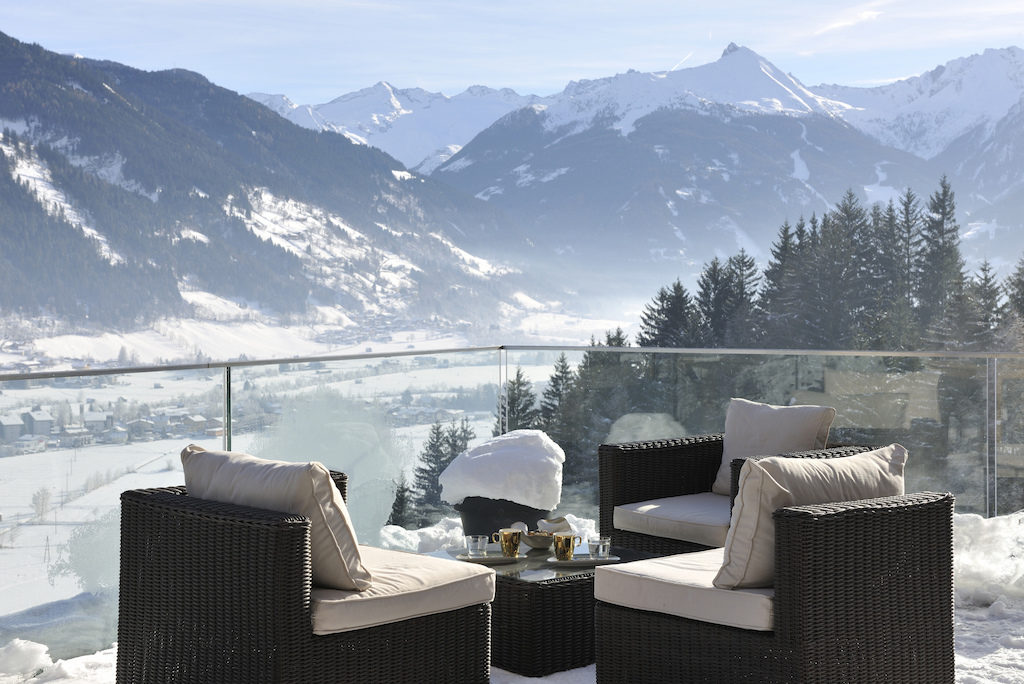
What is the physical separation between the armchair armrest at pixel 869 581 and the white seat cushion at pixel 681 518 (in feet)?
3.13

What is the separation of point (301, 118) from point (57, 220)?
13611mm

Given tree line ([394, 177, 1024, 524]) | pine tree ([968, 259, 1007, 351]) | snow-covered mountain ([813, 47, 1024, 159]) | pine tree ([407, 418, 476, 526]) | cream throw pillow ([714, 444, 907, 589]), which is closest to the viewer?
cream throw pillow ([714, 444, 907, 589])

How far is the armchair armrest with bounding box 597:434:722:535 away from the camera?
12.8ft

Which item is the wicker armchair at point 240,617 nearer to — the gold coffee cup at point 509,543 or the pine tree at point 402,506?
the gold coffee cup at point 509,543

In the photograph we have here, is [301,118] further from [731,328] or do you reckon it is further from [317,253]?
[731,328]

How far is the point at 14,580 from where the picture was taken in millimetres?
3416

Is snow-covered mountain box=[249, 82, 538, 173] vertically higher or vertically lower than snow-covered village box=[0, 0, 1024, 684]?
higher

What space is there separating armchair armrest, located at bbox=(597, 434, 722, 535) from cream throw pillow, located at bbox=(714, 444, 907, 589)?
136 centimetres

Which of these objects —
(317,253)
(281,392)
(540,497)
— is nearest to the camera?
(281,392)

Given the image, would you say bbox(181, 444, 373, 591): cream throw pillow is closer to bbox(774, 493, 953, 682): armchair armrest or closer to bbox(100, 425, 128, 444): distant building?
bbox(774, 493, 953, 682): armchair armrest

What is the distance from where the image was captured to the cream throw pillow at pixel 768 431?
12.7 feet

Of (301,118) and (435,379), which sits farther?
(301,118)

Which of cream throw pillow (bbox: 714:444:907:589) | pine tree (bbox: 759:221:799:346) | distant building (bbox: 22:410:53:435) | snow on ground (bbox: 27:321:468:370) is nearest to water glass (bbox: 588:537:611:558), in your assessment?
cream throw pillow (bbox: 714:444:907:589)

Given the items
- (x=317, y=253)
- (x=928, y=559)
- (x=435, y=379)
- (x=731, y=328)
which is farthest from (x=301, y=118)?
(x=928, y=559)
